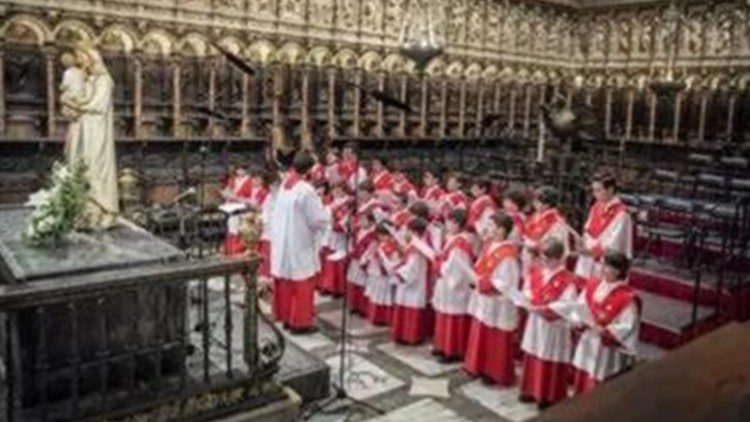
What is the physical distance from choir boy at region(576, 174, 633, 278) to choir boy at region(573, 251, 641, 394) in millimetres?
2232

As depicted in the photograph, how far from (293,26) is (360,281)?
968cm

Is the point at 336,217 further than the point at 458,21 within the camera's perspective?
No

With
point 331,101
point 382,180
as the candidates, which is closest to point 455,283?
Answer: point 382,180

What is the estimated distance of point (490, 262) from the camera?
7.11m

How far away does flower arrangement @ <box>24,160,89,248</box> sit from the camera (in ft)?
18.7

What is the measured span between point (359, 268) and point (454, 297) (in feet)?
6.53

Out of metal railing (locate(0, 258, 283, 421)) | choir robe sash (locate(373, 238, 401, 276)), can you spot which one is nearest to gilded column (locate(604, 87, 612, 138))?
choir robe sash (locate(373, 238, 401, 276))

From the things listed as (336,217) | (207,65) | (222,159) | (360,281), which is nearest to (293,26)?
(207,65)

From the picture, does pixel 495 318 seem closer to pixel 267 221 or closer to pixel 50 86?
pixel 267 221

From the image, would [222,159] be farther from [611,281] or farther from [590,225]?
[611,281]

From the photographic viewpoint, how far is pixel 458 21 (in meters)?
20.8

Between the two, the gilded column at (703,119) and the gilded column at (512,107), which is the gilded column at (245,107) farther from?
the gilded column at (703,119)

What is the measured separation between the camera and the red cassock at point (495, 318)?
6980 millimetres

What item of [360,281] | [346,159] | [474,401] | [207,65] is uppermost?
[207,65]
